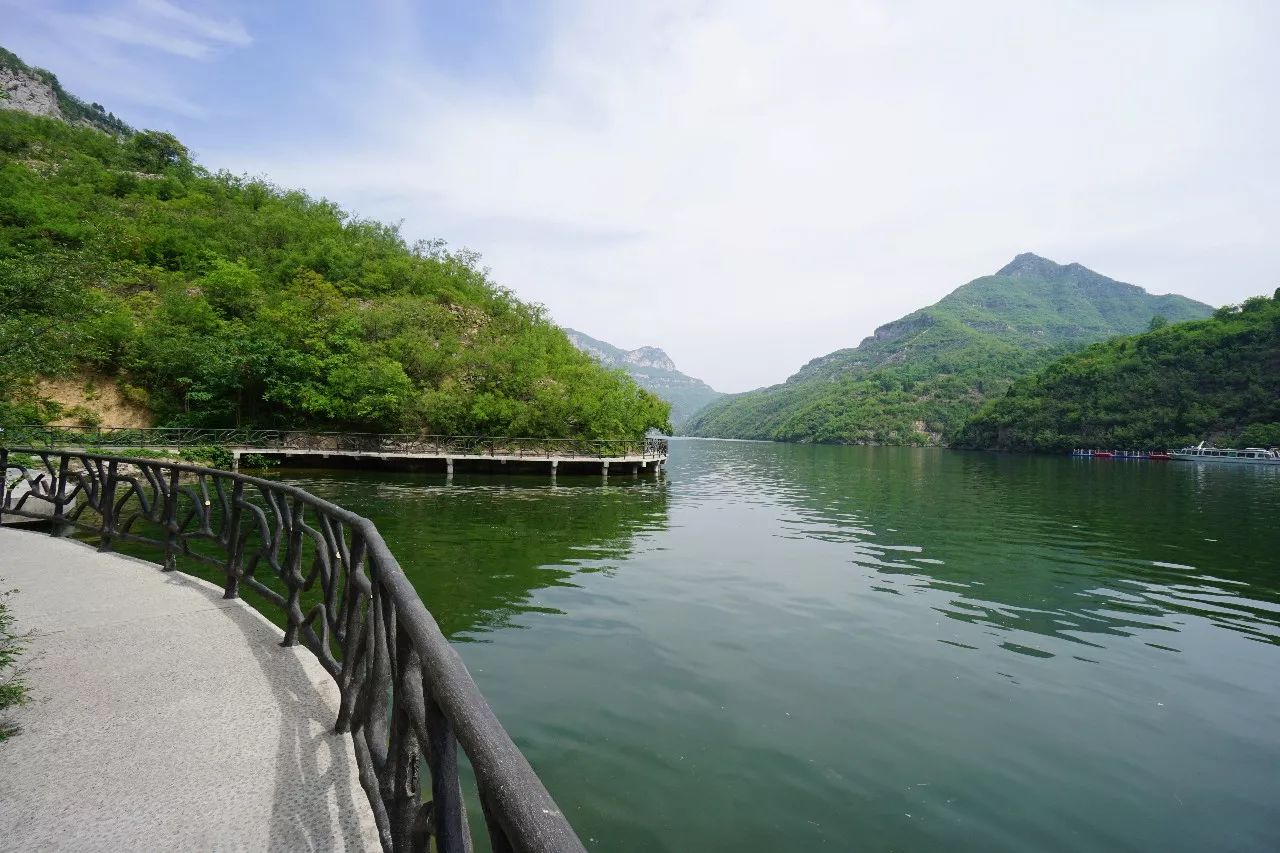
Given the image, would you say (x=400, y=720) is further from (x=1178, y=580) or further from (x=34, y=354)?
(x=1178, y=580)

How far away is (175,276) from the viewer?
47688mm

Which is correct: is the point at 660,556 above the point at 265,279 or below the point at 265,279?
below

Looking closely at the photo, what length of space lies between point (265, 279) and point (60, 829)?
2373 inches

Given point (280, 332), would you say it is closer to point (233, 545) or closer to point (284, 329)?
point (284, 329)

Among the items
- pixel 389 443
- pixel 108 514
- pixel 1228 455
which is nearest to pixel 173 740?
pixel 108 514

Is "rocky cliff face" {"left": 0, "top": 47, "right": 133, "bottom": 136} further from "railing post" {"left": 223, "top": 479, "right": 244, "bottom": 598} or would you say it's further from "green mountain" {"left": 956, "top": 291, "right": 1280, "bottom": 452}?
"green mountain" {"left": 956, "top": 291, "right": 1280, "bottom": 452}

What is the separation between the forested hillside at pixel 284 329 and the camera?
39.1 meters

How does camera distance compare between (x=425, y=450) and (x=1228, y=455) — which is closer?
Result: (x=425, y=450)

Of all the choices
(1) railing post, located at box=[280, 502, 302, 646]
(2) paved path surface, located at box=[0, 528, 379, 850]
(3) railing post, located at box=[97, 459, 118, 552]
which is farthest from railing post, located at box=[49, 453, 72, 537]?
(1) railing post, located at box=[280, 502, 302, 646]

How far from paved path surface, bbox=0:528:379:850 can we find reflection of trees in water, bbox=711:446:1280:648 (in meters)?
9.56

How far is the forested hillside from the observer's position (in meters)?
39.1

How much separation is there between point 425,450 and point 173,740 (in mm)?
35131

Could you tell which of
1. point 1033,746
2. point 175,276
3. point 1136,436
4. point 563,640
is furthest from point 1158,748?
point 1136,436

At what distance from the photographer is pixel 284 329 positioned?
141 feet
